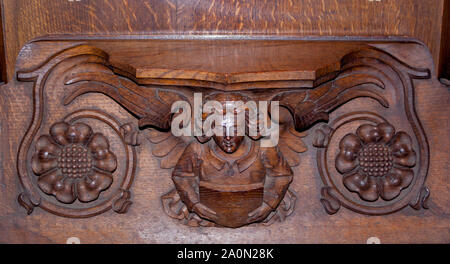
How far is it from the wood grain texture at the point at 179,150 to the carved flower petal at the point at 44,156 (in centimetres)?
2

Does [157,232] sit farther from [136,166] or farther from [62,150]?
[62,150]

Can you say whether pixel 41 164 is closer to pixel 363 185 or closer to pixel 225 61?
pixel 225 61

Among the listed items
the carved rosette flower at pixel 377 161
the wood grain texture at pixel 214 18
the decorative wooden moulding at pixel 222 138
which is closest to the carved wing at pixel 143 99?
the decorative wooden moulding at pixel 222 138

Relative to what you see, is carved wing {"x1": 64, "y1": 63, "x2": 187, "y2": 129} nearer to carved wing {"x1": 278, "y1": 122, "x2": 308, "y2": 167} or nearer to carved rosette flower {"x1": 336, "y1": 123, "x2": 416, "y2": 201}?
carved wing {"x1": 278, "y1": 122, "x2": 308, "y2": 167}

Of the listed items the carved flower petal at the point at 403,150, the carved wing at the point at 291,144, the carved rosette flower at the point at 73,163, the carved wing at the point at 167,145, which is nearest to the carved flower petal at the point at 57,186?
the carved rosette flower at the point at 73,163

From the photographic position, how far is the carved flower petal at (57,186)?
924 mm

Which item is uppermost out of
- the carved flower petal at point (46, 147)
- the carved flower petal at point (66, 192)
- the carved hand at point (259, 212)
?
the carved flower petal at point (46, 147)

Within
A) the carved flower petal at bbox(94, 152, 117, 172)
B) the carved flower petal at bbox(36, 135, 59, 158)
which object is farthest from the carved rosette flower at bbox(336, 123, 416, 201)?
the carved flower petal at bbox(36, 135, 59, 158)

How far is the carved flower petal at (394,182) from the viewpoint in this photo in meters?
0.93

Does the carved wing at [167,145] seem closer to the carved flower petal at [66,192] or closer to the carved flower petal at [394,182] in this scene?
the carved flower petal at [66,192]

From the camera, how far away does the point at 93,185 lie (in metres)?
0.93

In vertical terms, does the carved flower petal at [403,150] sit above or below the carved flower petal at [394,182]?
above

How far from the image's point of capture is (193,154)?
919mm

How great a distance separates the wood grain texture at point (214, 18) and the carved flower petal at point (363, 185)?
0.90 ft
